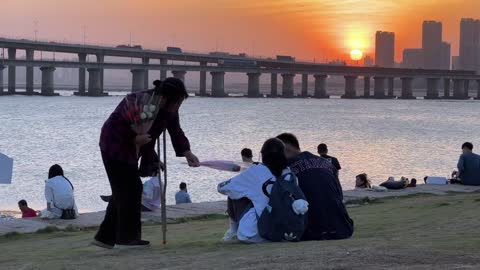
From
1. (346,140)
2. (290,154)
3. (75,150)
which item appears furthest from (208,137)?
(290,154)

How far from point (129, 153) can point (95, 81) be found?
124093mm

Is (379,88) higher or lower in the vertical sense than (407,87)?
lower

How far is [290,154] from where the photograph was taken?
7.82 meters

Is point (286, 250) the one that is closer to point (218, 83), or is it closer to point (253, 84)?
point (218, 83)

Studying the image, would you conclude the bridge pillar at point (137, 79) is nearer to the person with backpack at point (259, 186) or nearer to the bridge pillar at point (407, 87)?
the bridge pillar at point (407, 87)

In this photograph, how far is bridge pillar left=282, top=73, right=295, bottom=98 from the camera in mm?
149775

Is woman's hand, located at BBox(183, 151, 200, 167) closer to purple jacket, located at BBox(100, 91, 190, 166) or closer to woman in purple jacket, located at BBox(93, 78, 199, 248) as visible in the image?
woman in purple jacket, located at BBox(93, 78, 199, 248)

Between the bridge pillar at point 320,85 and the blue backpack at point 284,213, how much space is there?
14055cm

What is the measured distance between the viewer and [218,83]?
14275 cm

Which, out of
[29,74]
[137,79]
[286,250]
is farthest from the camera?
[29,74]

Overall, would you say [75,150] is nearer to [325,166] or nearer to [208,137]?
[208,137]

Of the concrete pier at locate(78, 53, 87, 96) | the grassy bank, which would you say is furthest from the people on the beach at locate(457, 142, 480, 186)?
the concrete pier at locate(78, 53, 87, 96)

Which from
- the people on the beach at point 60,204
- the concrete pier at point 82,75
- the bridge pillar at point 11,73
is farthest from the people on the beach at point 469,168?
the concrete pier at point 82,75

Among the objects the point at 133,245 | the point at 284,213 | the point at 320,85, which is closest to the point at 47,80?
the point at 320,85
